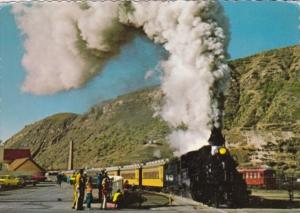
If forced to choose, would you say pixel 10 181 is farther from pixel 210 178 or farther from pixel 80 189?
pixel 210 178

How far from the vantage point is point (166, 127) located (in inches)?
664

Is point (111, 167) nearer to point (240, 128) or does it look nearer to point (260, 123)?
point (240, 128)

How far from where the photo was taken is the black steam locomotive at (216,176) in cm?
1350

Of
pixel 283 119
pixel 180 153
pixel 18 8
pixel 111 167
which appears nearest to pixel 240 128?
pixel 283 119

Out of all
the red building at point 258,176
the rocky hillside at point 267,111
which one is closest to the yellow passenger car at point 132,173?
the red building at point 258,176

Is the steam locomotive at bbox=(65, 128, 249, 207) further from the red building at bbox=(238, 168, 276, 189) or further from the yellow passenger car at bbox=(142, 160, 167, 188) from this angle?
the red building at bbox=(238, 168, 276, 189)

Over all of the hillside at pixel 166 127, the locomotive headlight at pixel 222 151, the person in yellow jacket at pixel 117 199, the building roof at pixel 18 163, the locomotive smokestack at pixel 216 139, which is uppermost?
the hillside at pixel 166 127

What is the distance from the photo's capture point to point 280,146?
4719 centimetres

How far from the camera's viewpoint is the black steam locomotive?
13.5 m

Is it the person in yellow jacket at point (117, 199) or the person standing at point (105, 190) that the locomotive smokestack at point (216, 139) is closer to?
the person in yellow jacket at point (117, 199)

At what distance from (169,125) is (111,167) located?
4.73 metres

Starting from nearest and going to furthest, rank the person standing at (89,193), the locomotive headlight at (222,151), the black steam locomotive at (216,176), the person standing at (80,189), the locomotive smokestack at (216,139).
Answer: the person standing at (80,189) < the person standing at (89,193) < the locomotive headlight at (222,151) < the black steam locomotive at (216,176) < the locomotive smokestack at (216,139)

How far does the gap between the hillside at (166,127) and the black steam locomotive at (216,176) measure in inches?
96.7

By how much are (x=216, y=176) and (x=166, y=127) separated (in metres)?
3.68
